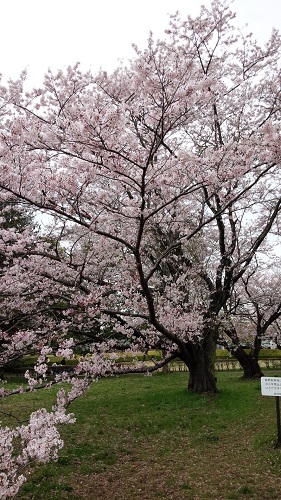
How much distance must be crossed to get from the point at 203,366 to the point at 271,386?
4.03 metres

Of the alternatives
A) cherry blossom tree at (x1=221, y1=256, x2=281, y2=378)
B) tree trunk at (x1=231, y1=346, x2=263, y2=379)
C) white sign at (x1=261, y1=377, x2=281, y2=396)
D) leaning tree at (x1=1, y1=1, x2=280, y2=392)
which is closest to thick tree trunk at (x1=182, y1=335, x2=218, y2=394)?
leaning tree at (x1=1, y1=1, x2=280, y2=392)

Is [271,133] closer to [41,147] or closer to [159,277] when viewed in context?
[41,147]

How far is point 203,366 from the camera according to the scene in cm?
1070

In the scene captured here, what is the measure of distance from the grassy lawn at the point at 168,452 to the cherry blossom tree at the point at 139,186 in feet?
4.11

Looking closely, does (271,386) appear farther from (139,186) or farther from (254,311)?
(254,311)

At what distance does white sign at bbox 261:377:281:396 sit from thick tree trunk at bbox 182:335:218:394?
366cm

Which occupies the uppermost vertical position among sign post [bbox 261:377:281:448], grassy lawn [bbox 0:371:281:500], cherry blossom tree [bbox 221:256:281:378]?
cherry blossom tree [bbox 221:256:281:378]

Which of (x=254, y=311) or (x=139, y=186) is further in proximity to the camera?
(x=254, y=311)

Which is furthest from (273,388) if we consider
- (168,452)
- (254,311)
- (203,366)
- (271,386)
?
(254,311)

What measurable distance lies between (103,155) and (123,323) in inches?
173

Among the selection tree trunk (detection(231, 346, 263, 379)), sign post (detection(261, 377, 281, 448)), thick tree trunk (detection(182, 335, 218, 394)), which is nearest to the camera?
sign post (detection(261, 377, 281, 448))

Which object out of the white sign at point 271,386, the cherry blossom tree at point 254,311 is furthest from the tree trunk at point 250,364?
the white sign at point 271,386

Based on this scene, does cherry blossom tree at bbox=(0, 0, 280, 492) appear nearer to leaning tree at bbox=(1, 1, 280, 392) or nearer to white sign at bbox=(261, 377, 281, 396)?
leaning tree at bbox=(1, 1, 280, 392)

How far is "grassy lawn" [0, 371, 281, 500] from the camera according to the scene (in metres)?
5.11
